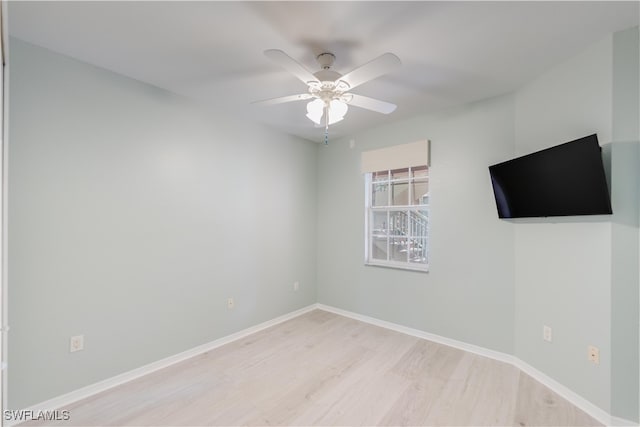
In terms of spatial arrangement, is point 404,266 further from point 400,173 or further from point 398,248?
point 400,173

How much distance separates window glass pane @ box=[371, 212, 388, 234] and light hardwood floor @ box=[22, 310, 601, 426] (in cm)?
137

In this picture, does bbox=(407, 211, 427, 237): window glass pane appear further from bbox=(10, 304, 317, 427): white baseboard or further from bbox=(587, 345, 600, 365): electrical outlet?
bbox=(10, 304, 317, 427): white baseboard

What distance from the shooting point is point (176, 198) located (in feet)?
9.00

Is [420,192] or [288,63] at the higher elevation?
[288,63]

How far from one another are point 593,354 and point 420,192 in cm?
199

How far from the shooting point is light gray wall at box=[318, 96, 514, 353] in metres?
2.78

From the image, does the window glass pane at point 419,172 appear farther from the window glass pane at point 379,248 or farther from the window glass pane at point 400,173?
the window glass pane at point 379,248

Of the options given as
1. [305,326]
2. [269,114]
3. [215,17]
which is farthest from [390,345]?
[215,17]

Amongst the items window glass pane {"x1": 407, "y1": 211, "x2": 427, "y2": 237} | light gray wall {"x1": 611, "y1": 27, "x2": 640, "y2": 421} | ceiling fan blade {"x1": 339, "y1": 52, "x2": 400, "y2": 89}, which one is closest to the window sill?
window glass pane {"x1": 407, "y1": 211, "x2": 427, "y2": 237}

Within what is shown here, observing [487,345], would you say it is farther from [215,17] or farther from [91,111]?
[91,111]

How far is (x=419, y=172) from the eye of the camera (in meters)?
3.43

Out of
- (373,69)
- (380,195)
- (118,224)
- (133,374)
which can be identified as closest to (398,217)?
(380,195)

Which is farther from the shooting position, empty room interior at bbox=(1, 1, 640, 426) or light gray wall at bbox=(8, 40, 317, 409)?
light gray wall at bbox=(8, 40, 317, 409)

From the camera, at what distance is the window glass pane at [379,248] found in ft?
12.4
